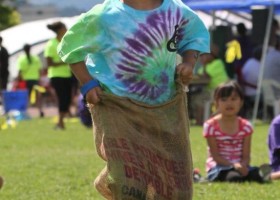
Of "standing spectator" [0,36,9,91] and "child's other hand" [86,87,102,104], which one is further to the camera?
"standing spectator" [0,36,9,91]

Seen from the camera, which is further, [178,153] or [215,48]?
[215,48]

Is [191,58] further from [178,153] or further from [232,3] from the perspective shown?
[232,3]

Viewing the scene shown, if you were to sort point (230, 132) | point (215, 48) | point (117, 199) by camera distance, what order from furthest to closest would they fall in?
point (215, 48)
point (230, 132)
point (117, 199)

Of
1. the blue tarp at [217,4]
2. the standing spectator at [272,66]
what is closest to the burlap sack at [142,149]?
the blue tarp at [217,4]

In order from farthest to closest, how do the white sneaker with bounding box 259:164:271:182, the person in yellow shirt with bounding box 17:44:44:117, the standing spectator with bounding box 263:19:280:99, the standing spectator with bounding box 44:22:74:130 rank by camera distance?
the person in yellow shirt with bounding box 17:44:44:117 < the standing spectator with bounding box 263:19:280:99 < the standing spectator with bounding box 44:22:74:130 < the white sneaker with bounding box 259:164:271:182

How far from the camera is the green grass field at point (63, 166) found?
7469 mm

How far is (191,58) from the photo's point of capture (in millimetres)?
5270

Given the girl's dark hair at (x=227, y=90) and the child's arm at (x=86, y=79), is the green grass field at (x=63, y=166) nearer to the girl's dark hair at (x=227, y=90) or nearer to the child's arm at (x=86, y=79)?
the girl's dark hair at (x=227, y=90)

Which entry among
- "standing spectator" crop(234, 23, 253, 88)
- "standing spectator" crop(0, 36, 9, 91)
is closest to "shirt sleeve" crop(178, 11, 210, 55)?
"standing spectator" crop(0, 36, 9, 91)

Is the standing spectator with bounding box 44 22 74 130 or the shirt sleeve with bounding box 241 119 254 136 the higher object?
the shirt sleeve with bounding box 241 119 254 136

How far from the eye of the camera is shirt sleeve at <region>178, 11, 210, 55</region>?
5289 millimetres

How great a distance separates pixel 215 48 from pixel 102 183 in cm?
1373

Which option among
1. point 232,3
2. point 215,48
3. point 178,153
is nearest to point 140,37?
point 178,153

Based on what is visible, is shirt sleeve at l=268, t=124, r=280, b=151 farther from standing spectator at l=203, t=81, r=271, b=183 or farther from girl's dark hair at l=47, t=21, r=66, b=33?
girl's dark hair at l=47, t=21, r=66, b=33
